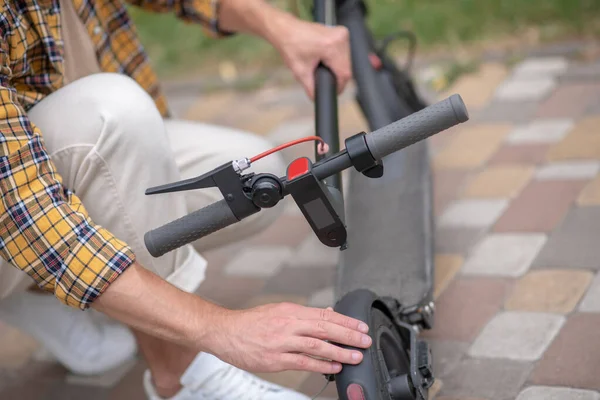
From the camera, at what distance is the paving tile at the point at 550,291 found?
1726 millimetres

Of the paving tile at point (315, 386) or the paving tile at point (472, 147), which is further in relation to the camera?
the paving tile at point (472, 147)

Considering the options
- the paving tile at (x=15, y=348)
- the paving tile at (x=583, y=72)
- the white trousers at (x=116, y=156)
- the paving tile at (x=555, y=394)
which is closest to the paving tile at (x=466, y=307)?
the paving tile at (x=555, y=394)

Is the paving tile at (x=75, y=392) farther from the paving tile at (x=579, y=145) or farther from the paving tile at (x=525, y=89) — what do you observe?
the paving tile at (x=525, y=89)

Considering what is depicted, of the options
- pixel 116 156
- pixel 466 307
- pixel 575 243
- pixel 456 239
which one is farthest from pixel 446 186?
pixel 116 156

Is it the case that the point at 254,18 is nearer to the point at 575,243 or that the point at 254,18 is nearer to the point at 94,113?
the point at 94,113

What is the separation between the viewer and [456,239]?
6.89 feet

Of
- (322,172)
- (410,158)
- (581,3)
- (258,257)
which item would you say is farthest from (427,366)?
(581,3)

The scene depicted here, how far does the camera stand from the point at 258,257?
2.30 metres

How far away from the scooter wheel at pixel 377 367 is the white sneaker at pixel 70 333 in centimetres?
76

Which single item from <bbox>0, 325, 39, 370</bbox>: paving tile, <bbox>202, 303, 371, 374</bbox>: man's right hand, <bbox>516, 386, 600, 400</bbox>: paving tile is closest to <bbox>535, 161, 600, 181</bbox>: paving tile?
<bbox>516, 386, 600, 400</bbox>: paving tile

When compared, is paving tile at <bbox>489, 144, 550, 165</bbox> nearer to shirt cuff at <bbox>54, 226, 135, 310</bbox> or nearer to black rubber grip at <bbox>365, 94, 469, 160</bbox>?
black rubber grip at <bbox>365, 94, 469, 160</bbox>

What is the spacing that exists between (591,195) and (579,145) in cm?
30

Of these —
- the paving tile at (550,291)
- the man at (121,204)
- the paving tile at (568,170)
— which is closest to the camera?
the man at (121,204)

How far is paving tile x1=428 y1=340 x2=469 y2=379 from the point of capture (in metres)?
1.63
